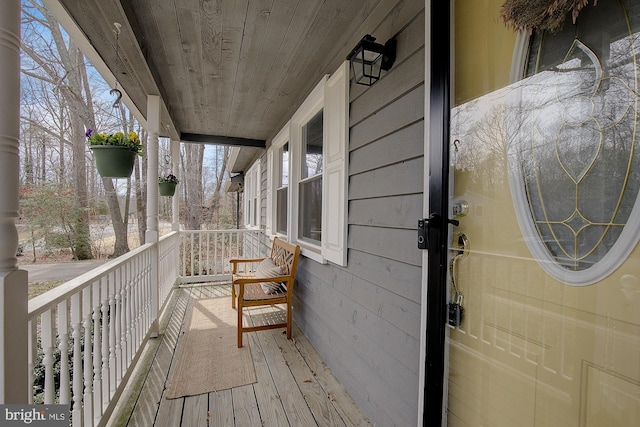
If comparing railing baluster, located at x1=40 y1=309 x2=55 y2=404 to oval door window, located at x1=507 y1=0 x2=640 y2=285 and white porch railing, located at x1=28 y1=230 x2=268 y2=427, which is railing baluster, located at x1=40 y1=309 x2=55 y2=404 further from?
oval door window, located at x1=507 y1=0 x2=640 y2=285

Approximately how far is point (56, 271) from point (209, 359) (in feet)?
15.6

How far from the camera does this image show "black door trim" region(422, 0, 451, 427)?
3.75ft

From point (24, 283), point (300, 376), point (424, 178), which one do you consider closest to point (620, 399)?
point (424, 178)

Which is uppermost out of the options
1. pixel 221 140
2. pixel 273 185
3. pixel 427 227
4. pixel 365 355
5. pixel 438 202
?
pixel 221 140

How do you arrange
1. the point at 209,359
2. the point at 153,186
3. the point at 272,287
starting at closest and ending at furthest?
1. the point at 209,359
2. the point at 272,287
3. the point at 153,186

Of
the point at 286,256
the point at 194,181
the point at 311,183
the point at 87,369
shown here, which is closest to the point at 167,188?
the point at 286,256

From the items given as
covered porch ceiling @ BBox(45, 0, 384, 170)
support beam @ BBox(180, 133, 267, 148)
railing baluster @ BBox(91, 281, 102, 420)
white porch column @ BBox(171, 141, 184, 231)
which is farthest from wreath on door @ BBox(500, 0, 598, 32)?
support beam @ BBox(180, 133, 267, 148)

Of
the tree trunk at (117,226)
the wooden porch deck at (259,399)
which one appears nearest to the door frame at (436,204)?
the wooden porch deck at (259,399)

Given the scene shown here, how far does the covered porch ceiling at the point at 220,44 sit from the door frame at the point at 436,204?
56 cm

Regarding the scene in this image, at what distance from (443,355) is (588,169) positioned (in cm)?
82

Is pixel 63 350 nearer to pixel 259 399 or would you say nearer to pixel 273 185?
pixel 259 399

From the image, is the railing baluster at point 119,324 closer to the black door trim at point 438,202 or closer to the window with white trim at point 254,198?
the black door trim at point 438,202

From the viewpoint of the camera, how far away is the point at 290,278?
109 inches

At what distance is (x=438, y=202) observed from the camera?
1.16 m
